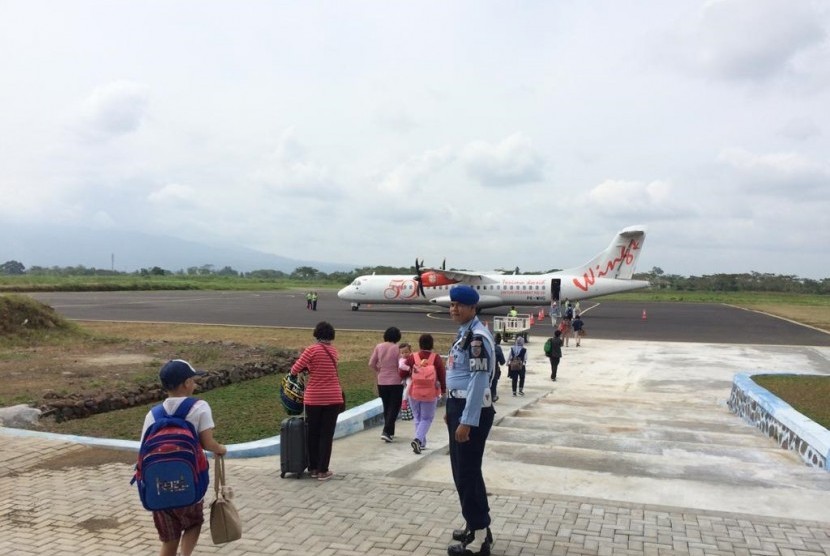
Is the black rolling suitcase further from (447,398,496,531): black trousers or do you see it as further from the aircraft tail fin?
the aircraft tail fin

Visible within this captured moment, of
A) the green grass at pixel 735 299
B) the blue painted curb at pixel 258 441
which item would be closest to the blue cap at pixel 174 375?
the blue painted curb at pixel 258 441

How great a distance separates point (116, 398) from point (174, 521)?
8.38 m

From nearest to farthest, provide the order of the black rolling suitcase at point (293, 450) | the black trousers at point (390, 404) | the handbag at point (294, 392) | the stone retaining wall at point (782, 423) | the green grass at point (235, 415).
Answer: the black rolling suitcase at point (293, 450)
the handbag at point (294, 392)
the stone retaining wall at point (782, 423)
the black trousers at point (390, 404)
the green grass at point (235, 415)

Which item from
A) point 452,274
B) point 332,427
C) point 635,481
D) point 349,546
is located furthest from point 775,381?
point 452,274

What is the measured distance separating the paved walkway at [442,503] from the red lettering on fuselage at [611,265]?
1107 inches

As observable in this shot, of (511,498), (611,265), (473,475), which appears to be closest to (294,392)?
(511,498)

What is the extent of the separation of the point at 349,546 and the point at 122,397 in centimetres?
826

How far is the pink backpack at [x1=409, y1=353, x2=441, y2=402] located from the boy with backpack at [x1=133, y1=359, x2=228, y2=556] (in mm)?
3634

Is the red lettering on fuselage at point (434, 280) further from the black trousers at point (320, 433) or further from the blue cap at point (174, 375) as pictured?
the blue cap at point (174, 375)

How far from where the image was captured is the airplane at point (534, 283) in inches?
1441

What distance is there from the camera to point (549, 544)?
457 cm

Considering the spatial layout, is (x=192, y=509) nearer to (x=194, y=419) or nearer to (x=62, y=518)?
(x=194, y=419)

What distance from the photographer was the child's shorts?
149 inches

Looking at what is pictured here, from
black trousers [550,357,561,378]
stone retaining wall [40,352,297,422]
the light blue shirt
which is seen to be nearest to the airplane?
black trousers [550,357,561,378]
